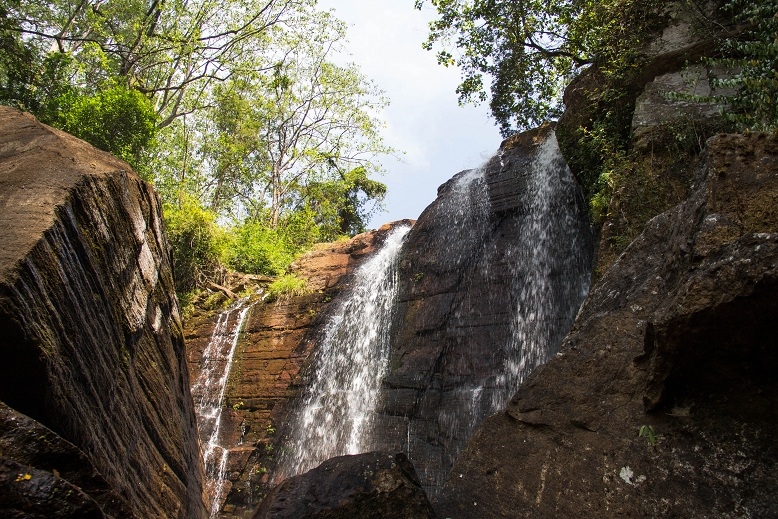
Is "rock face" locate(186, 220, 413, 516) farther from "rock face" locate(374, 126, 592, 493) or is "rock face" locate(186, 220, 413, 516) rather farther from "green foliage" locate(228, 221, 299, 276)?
"rock face" locate(374, 126, 592, 493)

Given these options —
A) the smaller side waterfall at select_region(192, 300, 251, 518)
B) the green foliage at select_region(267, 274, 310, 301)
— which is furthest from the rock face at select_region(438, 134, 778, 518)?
the green foliage at select_region(267, 274, 310, 301)

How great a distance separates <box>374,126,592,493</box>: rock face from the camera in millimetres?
9539

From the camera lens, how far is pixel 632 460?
3.14m

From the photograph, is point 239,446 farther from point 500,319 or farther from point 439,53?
point 439,53

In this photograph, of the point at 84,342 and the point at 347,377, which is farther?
the point at 347,377

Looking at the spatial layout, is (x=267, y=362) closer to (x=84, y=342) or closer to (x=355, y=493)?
(x=84, y=342)

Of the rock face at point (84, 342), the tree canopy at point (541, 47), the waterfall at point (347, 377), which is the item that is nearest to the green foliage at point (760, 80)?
the tree canopy at point (541, 47)

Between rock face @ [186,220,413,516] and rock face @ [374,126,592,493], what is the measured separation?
2562 mm

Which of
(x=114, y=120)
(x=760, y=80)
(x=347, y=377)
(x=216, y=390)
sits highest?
(x=114, y=120)

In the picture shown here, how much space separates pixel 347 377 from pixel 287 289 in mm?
3858

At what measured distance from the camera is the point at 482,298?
11070 mm

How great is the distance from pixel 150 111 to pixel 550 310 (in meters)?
11.6

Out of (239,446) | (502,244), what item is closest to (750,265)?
(502,244)

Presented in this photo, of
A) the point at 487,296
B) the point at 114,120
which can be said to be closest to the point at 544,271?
the point at 487,296
